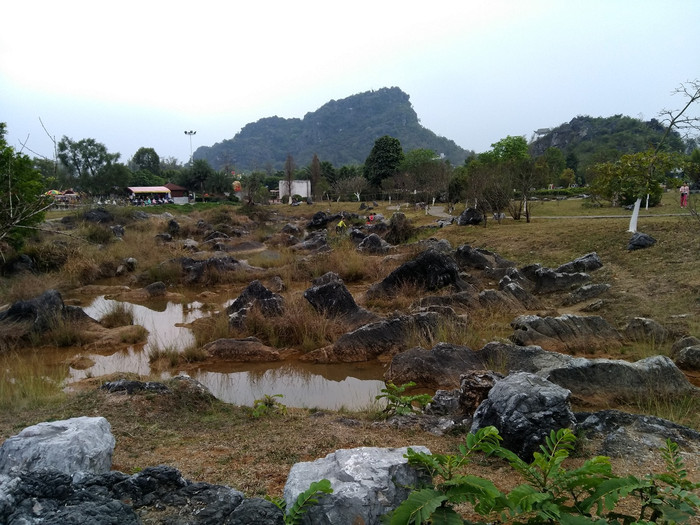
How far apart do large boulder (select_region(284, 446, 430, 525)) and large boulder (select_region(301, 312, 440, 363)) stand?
6047 mm

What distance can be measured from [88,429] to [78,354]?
724 centimetres

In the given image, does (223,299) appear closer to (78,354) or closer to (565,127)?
(78,354)

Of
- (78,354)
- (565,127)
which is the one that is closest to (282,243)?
(78,354)

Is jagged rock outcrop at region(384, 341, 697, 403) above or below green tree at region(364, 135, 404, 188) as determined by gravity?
below

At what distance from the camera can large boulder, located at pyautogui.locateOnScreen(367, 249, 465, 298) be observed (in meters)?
12.6

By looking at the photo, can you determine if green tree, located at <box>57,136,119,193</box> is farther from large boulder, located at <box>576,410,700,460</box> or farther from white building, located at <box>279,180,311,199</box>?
large boulder, located at <box>576,410,700,460</box>

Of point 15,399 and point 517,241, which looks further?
point 517,241

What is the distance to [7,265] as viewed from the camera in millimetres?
16672

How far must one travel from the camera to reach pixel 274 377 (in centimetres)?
837

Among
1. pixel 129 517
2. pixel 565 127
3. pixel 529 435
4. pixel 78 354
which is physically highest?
pixel 565 127

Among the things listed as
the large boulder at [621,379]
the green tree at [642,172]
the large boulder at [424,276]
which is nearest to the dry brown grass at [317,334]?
the large boulder at [621,379]

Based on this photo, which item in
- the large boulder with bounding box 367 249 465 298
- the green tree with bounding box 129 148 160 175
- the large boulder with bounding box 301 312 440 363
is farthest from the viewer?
the green tree with bounding box 129 148 160 175

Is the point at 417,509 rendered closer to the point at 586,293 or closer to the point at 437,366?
the point at 437,366

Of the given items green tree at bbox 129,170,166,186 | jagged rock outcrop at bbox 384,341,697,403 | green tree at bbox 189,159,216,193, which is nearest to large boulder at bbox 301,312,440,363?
jagged rock outcrop at bbox 384,341,697,403
